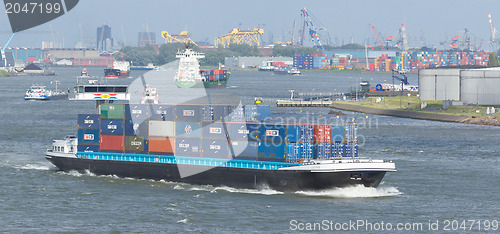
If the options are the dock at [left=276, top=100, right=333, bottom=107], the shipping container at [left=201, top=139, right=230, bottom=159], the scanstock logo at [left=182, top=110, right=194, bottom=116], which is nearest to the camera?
the shipping container at [left=201, top=139, right=230, bottom=159]

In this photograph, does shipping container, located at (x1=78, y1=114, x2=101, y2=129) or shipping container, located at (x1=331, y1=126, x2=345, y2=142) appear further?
shipping container, located at (x1=78, y1=114, x2=101, y2=129)

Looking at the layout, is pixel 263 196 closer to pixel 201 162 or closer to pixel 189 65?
pixel 201 162

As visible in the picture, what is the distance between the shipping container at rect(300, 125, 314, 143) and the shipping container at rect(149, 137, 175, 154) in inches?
412

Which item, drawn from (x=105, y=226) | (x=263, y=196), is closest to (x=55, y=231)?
(x=105, y=226)

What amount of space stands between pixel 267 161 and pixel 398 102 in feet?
282

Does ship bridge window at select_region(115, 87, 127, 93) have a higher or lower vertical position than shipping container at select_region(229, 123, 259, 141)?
higher

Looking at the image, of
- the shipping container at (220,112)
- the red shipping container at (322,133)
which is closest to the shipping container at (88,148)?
the shipping container at (220,112)

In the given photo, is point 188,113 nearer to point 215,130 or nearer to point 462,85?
point 215,130

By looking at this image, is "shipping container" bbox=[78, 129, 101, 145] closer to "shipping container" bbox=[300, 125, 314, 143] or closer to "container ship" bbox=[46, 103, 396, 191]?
"container ship" bbox=[46, 103, 396, 191]

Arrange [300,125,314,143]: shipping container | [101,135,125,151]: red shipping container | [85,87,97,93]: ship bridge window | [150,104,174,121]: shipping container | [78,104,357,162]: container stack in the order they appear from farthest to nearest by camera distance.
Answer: [85,87,97,93]: ship bridge window < [101,135,125,151]: red shipping container < [150,104,174,121]: shipping container < [78,104,357,162]: container stack < [300,125,314,143]: shipping container

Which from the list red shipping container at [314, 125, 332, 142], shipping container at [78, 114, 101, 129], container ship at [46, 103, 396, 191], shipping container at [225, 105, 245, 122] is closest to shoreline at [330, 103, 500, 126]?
container ship at [46, 103, 396, 191]

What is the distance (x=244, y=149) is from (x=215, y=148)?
238 cm

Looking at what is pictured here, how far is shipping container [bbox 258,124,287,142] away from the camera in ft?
166

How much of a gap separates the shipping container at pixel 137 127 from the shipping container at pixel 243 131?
7410 mm
